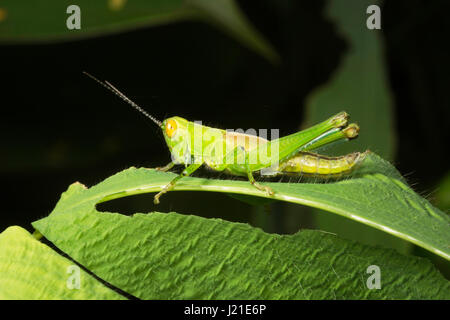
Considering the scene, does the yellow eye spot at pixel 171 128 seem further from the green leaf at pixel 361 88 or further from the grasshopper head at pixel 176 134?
the green leaf at pixel 361 88

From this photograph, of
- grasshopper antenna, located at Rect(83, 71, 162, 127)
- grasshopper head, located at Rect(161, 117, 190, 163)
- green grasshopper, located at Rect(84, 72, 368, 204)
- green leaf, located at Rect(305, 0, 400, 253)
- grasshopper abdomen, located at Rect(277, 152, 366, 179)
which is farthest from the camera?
green leaf, located at Rect(305, 0, 400, 253)

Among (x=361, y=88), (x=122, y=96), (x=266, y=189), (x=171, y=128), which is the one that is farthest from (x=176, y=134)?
(x=361, y=88)

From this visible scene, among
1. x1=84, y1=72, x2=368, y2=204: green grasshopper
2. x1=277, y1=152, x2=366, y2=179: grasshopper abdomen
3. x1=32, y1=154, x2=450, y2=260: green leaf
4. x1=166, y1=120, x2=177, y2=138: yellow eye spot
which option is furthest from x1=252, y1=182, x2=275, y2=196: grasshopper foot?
x1=166, y1=120, x2=177, y2=138: yellow eye spot

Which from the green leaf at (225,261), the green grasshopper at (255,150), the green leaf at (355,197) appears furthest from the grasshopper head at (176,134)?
the green leaf at (225,261)

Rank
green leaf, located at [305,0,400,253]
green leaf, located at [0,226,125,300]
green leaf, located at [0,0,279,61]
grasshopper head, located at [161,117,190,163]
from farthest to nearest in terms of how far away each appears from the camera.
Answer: green leaf, located at [305,0,400,253] < green leaf, located at [0,0,279,61] < grasshopper head, located at [161,117,190,163] < green leaf, located at [0,226,125,300]

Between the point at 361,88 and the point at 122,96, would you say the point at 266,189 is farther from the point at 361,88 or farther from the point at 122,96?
the point at 361,88

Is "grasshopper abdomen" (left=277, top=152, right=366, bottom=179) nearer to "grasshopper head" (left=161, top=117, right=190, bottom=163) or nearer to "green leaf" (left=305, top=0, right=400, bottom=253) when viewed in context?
"grasshopper head" (left=161, top=117, right=190, bottom=163)

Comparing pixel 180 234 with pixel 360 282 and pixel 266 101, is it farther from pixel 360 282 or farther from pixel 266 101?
pixel 266 101

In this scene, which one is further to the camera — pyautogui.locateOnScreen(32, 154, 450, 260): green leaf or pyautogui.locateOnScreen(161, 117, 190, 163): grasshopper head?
pyautogui.locateOnScreen(161, 117, 190, 163): grasshopper head
